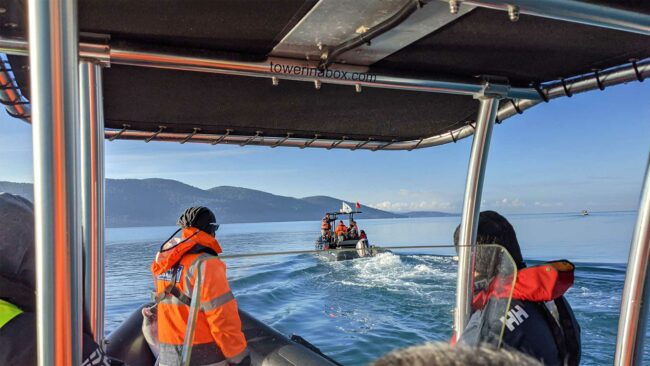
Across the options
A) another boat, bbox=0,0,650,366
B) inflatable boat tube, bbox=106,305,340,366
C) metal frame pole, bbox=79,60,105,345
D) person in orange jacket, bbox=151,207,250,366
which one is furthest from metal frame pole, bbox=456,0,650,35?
metal frame pole, bbox=79,60,105,345

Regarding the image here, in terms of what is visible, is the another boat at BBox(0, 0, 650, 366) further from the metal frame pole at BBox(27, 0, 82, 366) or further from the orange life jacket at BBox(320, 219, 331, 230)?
the orange life jacket at BBox(320, 219, 331, 230)

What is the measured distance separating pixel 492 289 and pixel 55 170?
94cm

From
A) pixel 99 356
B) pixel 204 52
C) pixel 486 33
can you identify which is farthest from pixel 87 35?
pixel 486 33

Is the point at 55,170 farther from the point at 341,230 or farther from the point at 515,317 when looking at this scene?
the point at 341,230

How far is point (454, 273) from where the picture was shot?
1193 mm

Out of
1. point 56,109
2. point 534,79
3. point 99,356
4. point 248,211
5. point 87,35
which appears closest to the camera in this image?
point 56,109

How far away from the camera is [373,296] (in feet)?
3.87

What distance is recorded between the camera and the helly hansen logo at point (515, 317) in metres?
1.33

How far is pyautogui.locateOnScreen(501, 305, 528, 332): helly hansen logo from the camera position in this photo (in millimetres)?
1327

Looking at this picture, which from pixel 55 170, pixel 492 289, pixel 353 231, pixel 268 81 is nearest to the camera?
pixel 55 170

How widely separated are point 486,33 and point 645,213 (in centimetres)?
77

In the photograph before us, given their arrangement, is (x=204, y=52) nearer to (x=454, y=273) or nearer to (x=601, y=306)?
(x=454, y=273)

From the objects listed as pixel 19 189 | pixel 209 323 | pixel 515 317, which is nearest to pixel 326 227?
pixel 515 317

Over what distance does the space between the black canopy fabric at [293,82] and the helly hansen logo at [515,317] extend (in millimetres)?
865
